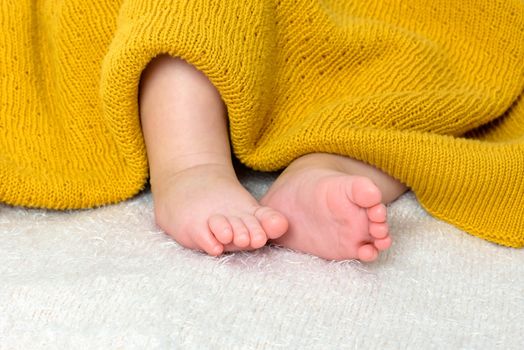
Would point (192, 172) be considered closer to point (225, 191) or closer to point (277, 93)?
point (225, 191)

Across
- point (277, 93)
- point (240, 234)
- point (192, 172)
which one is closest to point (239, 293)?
point (240, 234)

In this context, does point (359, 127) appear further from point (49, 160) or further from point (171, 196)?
point (49, 160)

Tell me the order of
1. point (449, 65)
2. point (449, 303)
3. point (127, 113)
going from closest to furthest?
1. point (449, 303)
2. point (127, 113)
3. point (449, 65)

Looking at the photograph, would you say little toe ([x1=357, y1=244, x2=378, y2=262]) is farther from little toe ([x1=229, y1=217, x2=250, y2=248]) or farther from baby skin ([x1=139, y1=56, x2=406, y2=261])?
little toe ([x1=229, y1=217, x2=250, y2=248])

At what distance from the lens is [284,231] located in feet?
2.38

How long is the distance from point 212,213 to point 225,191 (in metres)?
0.03

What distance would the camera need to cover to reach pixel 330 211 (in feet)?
2.37

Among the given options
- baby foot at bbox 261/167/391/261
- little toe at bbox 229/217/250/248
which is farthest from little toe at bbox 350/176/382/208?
little toe at bbox 229/217/250/248

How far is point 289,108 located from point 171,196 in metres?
0.20

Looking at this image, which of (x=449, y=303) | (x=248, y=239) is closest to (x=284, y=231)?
(x=248, y=239)

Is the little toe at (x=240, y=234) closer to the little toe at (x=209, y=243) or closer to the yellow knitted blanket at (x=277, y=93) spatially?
the little toe at (x=209, y=243)

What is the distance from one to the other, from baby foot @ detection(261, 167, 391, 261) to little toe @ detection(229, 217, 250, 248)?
0.06 meters

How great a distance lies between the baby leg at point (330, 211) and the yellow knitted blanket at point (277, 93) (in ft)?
0.24

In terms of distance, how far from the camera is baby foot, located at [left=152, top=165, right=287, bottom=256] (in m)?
0.72
